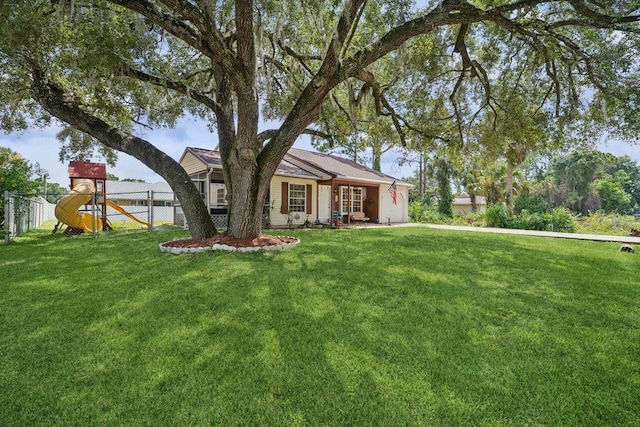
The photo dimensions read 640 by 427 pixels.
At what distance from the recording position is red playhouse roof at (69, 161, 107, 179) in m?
12.2

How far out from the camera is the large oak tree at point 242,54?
560cm

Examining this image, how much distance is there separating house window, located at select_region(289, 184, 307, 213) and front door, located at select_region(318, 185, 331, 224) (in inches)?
33.8

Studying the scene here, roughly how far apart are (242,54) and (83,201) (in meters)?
8.42

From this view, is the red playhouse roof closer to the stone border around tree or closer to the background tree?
the stone border around tree

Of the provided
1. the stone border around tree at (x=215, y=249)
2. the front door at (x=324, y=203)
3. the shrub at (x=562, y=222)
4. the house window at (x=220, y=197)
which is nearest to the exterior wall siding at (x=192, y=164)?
the house window at (x=220, y=197)

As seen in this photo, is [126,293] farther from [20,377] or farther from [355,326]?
[355,326]

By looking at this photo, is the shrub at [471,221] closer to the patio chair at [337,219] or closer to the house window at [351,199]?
the house window at [351,199]

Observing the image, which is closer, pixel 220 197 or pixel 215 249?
pixel 215 249

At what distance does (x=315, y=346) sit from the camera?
8.71 feet

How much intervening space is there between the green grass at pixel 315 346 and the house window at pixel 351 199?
10547 mm

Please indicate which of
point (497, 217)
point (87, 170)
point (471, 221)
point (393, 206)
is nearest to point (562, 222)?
point (497, 217)

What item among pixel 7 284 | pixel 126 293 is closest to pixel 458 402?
pixel 126 293

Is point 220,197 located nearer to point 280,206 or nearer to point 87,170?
point 280,206

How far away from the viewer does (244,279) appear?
4.54 m
